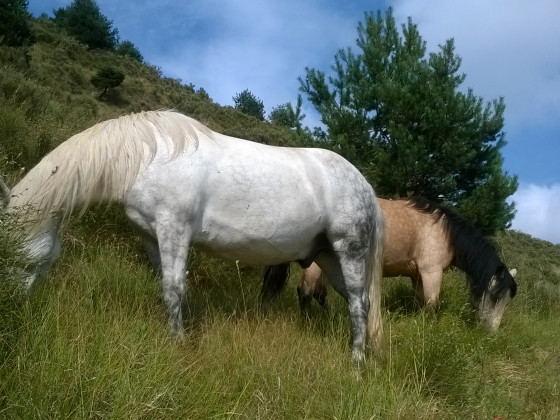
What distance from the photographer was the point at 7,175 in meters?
4.86

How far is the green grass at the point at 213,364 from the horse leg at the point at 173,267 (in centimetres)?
13

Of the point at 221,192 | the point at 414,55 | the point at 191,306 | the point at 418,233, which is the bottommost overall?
the point at 191,306

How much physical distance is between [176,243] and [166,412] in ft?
3.67

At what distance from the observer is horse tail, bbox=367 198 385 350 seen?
13.9 feet

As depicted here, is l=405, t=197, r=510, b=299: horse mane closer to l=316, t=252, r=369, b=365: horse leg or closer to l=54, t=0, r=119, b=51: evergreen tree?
l=316, t=252, r=369, b=365: horse leg

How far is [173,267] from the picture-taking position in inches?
130

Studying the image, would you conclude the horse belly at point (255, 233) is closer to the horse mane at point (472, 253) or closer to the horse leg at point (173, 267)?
the horse leg at point (173, 267)

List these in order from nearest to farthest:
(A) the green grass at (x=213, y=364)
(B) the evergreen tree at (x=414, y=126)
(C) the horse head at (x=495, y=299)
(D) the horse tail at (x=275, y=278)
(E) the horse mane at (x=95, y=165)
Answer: (A) the green grass at (x=213, y=364) < (E) the horse mane at (x=95, y=165) < (D) the horse tail at (x=275, y=278) < (C) the horse head at (x=495, y=299) < (B) the evergreen tree at (x=414, y=126)

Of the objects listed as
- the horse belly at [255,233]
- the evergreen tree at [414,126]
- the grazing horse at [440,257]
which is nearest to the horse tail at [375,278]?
the horse belly at [255,233]

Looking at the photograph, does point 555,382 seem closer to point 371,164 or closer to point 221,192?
point 221,192

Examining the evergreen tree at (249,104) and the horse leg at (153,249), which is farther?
the evergreen tree at (249,104)

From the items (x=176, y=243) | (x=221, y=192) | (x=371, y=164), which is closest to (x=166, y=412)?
(x=176, y=243)

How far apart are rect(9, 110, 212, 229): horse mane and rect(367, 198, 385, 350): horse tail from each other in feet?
5.83

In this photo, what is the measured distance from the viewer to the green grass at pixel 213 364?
243 cm
